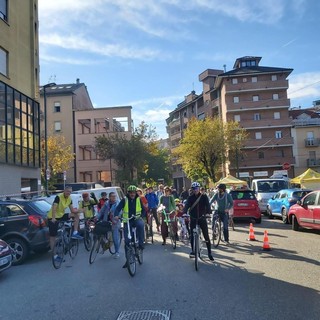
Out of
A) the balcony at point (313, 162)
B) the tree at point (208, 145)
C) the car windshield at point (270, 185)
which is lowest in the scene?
the car windshield at point (270, 185)

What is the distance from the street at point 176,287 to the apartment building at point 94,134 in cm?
4483

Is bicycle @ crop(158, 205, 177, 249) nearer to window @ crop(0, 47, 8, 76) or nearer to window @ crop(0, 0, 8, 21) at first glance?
window @ crop(0, 47, 8, 76)

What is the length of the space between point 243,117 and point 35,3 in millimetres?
38758

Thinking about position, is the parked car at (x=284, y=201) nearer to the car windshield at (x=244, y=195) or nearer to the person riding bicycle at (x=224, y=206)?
the car windshield at (x=244, y=195)

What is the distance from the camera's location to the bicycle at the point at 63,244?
9.27 metres

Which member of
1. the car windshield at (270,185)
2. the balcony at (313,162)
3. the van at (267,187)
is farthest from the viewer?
the balcony at (313,162)

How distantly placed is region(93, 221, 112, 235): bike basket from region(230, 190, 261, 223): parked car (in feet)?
31.9

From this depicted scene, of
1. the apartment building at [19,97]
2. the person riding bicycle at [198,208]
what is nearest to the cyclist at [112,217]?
the person riding bicycle at [198,208]

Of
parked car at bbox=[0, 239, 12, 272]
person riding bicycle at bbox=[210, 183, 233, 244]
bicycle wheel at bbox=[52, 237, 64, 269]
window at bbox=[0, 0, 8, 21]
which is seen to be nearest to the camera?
parked car at bbox=[0, 239, 12, 272]

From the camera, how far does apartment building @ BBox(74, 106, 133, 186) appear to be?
55.0 m

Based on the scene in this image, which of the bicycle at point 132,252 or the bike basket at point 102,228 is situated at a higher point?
the bike basket at point 102,228

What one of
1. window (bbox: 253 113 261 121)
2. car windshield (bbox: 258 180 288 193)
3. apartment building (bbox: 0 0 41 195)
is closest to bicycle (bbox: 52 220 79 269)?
apartment building (bbox: 0 0 41 195)

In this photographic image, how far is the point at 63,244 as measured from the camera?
32.2ft

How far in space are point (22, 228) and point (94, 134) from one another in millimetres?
46088
